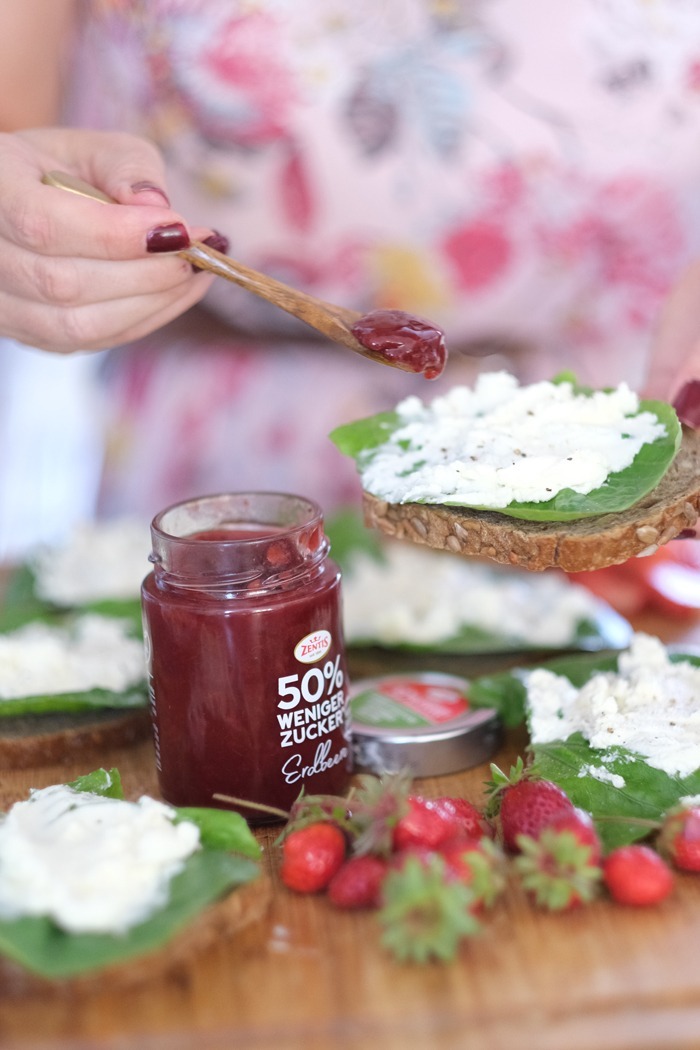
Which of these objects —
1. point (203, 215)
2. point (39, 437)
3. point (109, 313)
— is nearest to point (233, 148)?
point (203, 215)

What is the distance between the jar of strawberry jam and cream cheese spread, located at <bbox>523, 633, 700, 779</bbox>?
407 millimetres

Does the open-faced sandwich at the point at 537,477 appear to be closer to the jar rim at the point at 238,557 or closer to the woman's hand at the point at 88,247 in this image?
the jar rim at the point at 238,557


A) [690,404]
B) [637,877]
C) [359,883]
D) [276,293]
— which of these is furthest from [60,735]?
[690,404]

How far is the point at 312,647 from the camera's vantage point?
2.02 metres

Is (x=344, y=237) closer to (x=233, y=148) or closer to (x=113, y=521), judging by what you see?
(x=233, y=148)

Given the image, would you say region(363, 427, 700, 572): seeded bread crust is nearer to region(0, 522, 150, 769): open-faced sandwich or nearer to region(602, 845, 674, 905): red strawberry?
region(602, 845, 674, 905): red strawberry

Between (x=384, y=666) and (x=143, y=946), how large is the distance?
4.43 feet

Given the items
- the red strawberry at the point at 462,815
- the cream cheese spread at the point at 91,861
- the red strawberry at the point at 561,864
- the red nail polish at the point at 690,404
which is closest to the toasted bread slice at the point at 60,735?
the cream cheese spread at the point at 91,861

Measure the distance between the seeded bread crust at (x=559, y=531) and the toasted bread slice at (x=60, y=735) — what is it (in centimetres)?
76

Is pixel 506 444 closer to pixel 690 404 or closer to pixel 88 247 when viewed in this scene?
pixel 690 404

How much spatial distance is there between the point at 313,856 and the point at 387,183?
6.70 feet

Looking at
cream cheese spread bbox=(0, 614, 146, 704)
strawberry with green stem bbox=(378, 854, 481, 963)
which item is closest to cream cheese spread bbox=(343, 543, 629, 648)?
cream cheese spread bbox=(0, 614, 146, 704)

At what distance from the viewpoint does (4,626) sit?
2797 millimetres

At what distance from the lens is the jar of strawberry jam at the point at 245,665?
6.45ft
